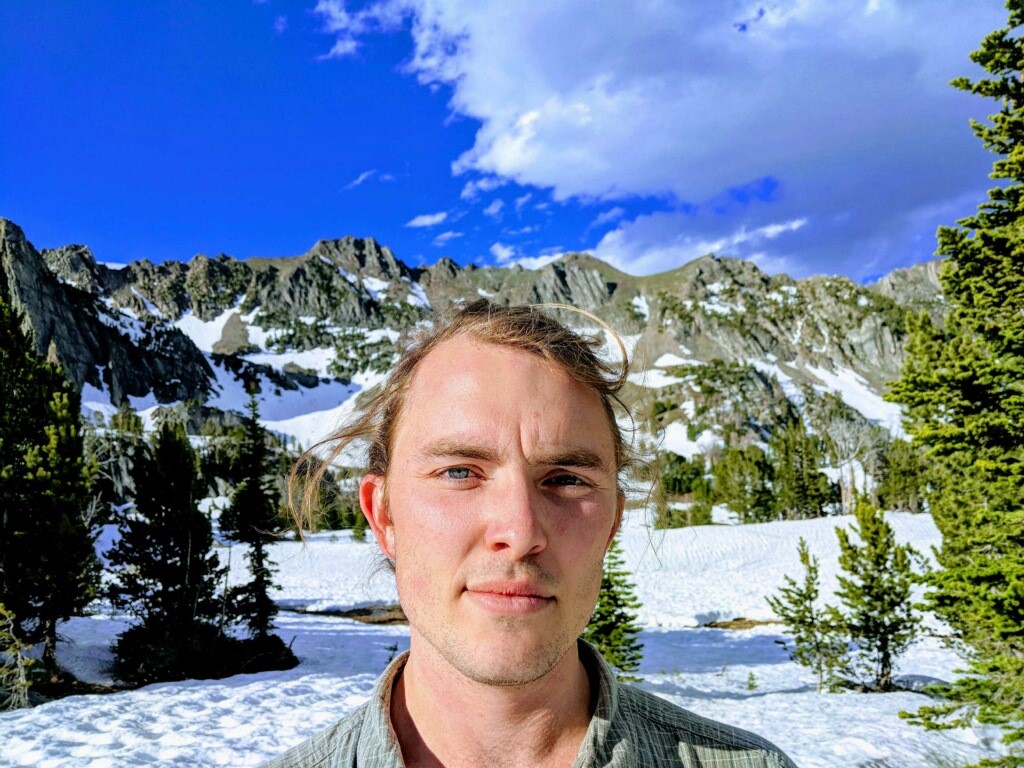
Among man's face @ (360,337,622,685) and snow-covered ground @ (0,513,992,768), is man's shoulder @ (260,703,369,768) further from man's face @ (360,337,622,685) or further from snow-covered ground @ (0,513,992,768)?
snow-covered ground @ (0,513,992,768)

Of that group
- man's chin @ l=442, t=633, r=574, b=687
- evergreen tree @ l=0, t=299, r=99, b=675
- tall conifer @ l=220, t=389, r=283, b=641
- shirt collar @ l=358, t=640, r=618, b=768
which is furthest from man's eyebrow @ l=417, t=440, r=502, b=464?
tall conifer @ l=220, t=389, r=283, b=641

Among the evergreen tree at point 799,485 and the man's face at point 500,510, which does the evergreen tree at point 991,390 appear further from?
the evergreen tree at point 799,485

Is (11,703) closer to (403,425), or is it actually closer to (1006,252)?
(403,425)

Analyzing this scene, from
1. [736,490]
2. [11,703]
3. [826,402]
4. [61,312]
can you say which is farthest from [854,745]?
[826,402]

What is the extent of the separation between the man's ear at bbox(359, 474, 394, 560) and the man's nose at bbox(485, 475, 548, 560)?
1.99ft

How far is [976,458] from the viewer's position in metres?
7.48

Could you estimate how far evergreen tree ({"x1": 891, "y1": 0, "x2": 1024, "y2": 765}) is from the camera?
6844 mm

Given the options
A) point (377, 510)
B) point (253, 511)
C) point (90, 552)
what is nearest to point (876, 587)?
point (377, 510)

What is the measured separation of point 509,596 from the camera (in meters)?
1.70

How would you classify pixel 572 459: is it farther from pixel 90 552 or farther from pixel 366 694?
pixel 90 552

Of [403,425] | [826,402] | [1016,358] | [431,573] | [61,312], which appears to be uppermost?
[61,312]

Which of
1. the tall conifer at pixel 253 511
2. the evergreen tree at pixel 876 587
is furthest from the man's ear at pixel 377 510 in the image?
the tall conifer at pixel 253 511

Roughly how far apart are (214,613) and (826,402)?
172 metres

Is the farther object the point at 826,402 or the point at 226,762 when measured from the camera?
the point at 826,402
